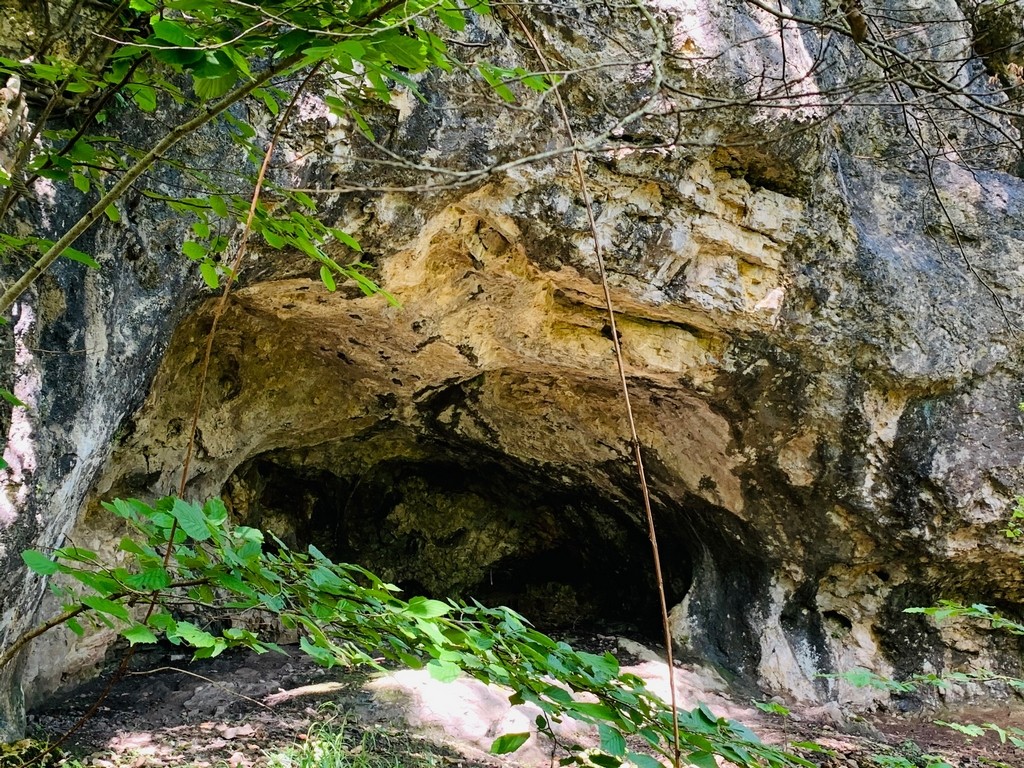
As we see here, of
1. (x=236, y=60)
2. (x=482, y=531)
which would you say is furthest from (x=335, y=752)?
(x=482, y=531)

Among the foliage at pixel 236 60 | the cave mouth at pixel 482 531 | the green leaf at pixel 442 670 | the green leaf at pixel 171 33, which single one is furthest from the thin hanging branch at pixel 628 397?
the cave mouth at pixel 482 531

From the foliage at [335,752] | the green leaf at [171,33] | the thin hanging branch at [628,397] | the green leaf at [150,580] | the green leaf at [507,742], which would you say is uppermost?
the green leaf at [171,33]

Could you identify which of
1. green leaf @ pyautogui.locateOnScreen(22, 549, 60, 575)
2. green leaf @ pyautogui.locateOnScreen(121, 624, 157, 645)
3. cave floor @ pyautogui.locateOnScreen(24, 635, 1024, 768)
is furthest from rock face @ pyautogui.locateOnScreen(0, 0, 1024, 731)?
green leaf @ pyautogui.locateOnScreen(121, 624, 157, 645)

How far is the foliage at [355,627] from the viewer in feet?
3.46

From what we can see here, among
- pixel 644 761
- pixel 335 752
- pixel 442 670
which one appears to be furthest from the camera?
pixel 335 752

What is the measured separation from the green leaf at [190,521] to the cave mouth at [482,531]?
181 inches

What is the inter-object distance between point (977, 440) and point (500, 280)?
3.13 meters

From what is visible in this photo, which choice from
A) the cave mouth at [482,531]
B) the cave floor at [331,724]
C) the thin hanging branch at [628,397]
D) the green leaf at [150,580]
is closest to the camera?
the thin hanging branch at [628,397]

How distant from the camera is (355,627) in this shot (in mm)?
1262

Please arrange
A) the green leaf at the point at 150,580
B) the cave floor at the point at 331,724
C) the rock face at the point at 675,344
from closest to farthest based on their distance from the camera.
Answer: the green leaf at the point at 150,580 < the cave floor at the point at 331,724 < the rock face at the point at 675,344

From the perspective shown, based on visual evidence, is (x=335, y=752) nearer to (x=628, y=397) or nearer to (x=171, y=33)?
(x=628, y=397)

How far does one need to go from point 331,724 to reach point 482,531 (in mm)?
3817

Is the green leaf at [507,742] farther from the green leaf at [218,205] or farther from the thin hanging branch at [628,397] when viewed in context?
the green leaf at [218,205]

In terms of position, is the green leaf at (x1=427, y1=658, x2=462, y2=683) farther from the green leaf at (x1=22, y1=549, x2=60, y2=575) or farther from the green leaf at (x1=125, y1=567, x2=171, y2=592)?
the green leaf at (x1=22, y1=549, x2=60, y2=575)
